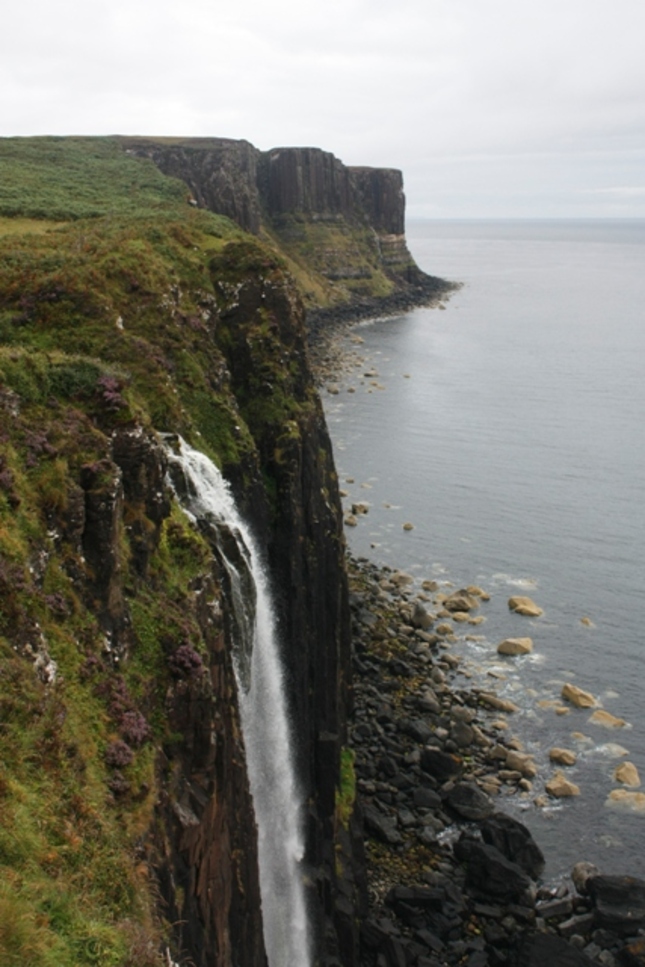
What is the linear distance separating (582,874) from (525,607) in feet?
73.3

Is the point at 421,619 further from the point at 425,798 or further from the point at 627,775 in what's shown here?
the point at 425,798

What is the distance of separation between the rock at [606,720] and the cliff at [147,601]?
12.7 metres

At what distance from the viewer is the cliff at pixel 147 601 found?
46.6 ft

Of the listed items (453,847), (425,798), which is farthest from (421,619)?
(453,847)

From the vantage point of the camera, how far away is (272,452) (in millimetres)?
36625

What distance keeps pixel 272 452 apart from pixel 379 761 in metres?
14.8

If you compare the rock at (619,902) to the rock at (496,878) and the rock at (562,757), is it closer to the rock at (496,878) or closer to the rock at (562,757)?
the rock at (496,878)

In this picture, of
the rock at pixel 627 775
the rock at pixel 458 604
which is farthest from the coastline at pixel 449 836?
the rock at pixel 458 604

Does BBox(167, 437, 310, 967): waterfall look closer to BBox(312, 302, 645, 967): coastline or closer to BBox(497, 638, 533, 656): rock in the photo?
BBox(312, 302, 645, 967): coastline

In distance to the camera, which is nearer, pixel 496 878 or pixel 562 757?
pixel 496 878

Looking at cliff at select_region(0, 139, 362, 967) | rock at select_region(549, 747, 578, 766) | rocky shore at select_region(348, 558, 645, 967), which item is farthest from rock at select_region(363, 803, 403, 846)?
rock at select_region(549, 747, 578, 766)

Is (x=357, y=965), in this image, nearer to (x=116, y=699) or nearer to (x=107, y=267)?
(x=116, y=699)

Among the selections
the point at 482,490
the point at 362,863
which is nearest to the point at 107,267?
the point at 362,863

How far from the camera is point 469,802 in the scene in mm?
38156
